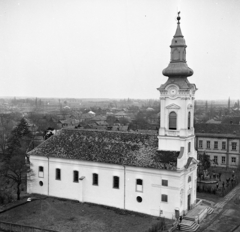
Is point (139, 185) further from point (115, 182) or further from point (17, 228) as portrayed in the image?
point (17, 228)

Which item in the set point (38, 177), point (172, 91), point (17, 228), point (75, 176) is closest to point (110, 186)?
point (75, 176)

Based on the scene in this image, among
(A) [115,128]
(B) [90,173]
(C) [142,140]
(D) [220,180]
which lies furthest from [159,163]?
(A) [115,128]

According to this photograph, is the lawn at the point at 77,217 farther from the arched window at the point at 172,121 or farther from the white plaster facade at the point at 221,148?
the white plaster facade at the point at 221,148

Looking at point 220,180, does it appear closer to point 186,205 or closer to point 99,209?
point 186,205

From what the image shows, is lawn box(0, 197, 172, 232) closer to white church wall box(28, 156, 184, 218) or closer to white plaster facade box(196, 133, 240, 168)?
white church wall box(28, 156, 184, 218)

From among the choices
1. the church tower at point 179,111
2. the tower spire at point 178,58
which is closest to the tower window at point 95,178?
the church tower at point 179,111

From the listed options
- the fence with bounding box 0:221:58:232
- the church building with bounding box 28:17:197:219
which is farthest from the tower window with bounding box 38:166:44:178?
the fence with bounding box 0:221:58:232
